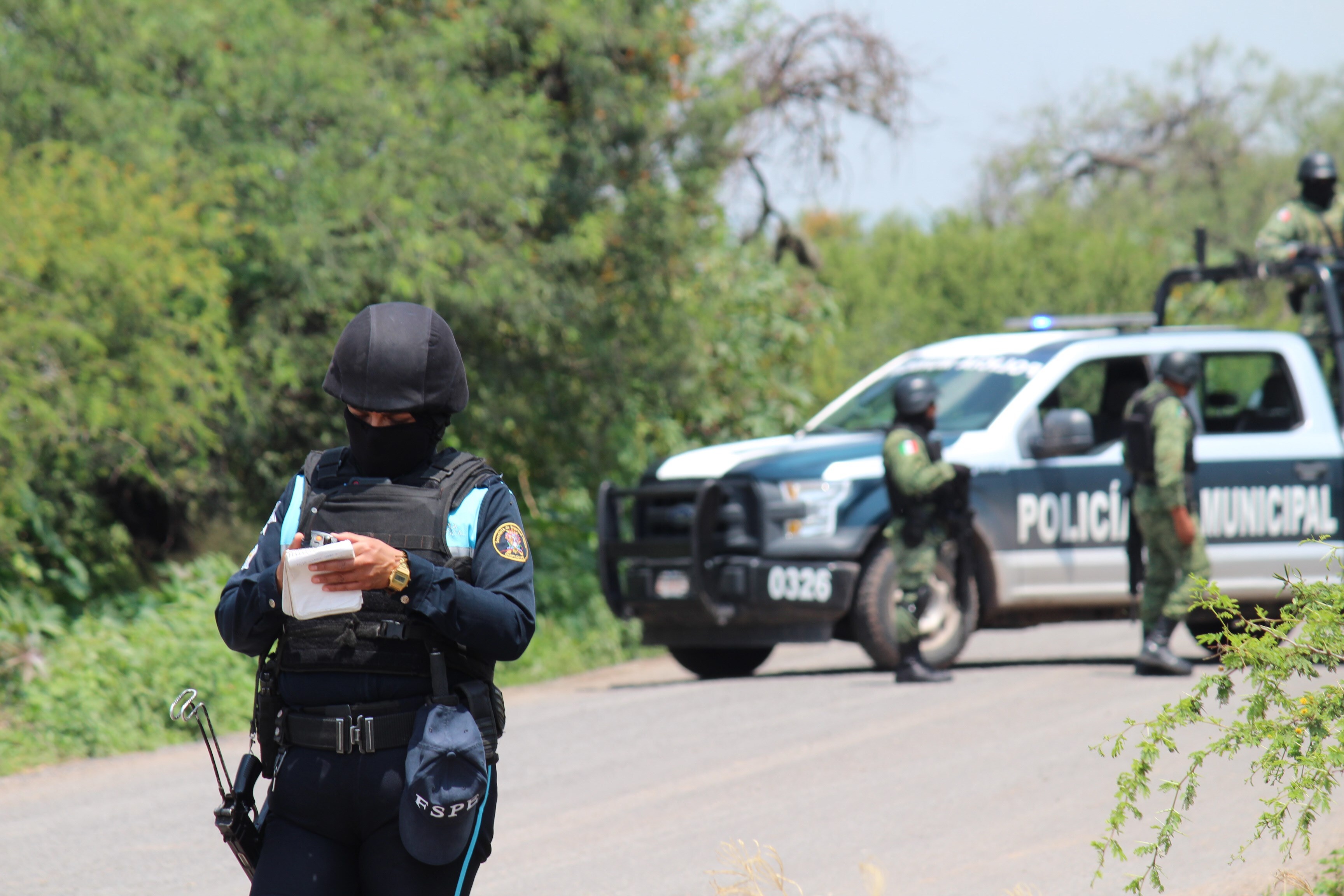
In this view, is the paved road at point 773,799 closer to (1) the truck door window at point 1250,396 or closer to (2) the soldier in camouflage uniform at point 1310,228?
(1) the truck door window at point 1250,396

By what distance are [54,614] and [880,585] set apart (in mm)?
5135

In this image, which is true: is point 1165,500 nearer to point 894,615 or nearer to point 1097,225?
point 894,615

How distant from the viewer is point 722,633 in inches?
407

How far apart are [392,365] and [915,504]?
664 centimetres

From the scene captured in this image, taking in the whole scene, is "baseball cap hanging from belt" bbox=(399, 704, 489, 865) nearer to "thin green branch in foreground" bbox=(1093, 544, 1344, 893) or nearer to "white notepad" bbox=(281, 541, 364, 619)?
"white notepad" bbox=(281, 541, 364, 619)

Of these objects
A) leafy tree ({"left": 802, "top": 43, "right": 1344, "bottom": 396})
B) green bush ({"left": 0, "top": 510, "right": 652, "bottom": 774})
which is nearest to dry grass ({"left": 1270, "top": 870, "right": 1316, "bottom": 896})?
green bush ({"left": 0, "top": 510, "right": 652, "bottom": 774})

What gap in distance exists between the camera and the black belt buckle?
3.05 meters

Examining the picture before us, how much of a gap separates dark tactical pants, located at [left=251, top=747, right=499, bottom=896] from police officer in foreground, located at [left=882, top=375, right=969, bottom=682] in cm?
662

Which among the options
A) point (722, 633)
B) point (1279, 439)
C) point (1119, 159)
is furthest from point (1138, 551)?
point (1119, 159)

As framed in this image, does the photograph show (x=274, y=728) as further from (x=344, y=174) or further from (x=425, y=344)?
(x=344, y=174)

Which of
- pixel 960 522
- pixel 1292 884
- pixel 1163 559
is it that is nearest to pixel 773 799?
pixel 1292 884

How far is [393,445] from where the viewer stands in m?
3.23

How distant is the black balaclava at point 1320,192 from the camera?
1217cm

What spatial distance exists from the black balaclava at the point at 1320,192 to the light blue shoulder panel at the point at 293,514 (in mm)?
10491
